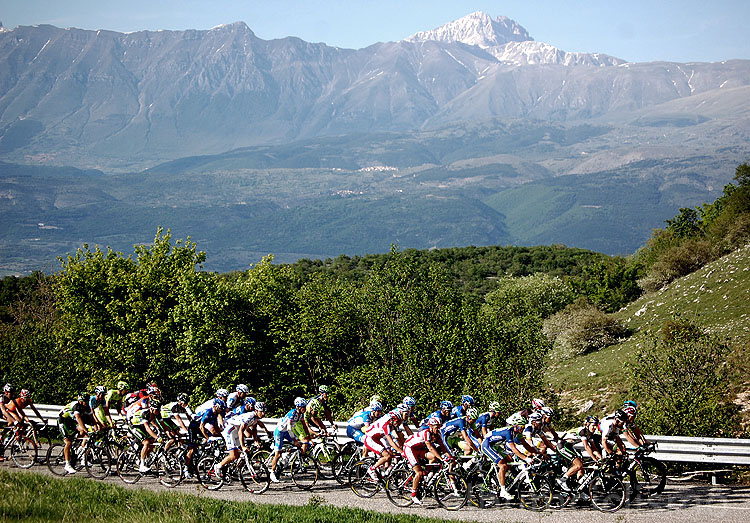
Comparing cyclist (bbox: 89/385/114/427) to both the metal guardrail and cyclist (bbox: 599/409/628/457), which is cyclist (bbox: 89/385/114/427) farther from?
the metal guardrail

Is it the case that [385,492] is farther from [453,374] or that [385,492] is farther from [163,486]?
[453,374]

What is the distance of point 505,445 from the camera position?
1670cm

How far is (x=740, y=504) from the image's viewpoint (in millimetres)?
16078

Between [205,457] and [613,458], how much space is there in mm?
10471

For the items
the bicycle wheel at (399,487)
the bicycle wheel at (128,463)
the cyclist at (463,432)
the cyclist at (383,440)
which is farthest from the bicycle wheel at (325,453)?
the bicycle wheel at (128,463)

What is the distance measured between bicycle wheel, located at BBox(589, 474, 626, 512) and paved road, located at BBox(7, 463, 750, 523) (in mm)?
187

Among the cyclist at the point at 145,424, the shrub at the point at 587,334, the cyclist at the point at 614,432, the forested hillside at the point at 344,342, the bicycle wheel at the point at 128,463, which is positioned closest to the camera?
the cyclist at the point at 614,432

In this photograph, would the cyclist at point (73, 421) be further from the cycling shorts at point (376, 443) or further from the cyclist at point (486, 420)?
the cyclist at point (486, 420)

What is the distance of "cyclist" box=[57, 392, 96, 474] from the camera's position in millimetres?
19500

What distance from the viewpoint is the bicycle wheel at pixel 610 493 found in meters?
16.2

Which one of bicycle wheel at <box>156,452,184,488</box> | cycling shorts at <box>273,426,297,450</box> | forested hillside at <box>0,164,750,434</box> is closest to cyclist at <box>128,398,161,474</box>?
bicycle wheel at <box>156,452,184,488</box>

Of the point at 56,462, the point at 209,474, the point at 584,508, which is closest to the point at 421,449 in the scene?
the point at 584,508

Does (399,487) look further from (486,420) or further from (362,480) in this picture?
(486,420)

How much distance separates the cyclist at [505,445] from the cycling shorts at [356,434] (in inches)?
137
